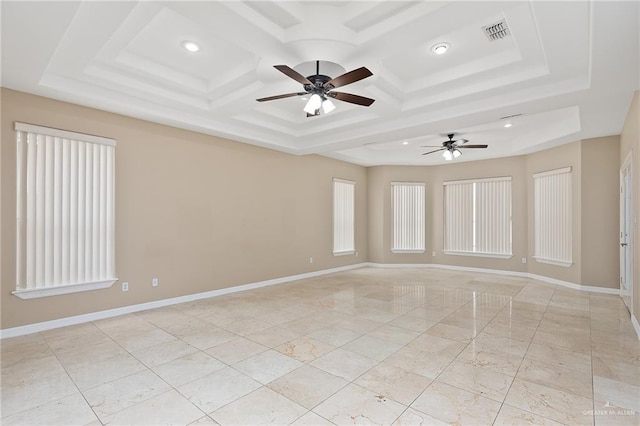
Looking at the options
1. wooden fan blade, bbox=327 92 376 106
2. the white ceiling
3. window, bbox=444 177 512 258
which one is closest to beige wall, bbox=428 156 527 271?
window, bbox=444 177 512 258

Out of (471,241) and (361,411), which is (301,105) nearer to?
(361,411)

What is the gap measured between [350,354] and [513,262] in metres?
6.35

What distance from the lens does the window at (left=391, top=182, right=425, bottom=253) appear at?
928cm

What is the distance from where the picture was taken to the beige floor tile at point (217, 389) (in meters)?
2.40

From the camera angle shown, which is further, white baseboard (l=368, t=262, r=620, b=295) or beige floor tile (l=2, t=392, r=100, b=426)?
white baseboard (l=368, t=262, r=620, b=295)

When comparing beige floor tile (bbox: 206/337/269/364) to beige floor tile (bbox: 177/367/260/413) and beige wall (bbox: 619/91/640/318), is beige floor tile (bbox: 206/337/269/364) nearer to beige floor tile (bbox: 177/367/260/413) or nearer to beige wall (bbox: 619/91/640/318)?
beige floor tile (bbox: 177/367/260/413)

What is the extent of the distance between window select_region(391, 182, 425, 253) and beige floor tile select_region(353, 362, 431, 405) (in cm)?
656

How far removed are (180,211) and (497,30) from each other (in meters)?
4.97

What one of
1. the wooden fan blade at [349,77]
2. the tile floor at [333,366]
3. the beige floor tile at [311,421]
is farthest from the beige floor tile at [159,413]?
the wooden fan blade at [349,77]

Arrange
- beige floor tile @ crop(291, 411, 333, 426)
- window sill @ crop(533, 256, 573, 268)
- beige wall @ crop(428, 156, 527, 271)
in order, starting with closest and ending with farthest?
beige floor tile @ crop(291, 411, 333, 426), window sill @ crop(533, 256, 573, 268), beige wall @ crop(428, 156, 527, 271)

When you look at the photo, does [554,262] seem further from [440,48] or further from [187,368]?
[187,368]

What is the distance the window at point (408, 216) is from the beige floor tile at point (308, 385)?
6801 mm

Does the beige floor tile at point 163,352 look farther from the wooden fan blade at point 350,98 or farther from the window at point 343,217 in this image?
the window at point 343,217

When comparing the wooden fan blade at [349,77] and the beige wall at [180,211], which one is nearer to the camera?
the wooden fan blade at [349,77]
